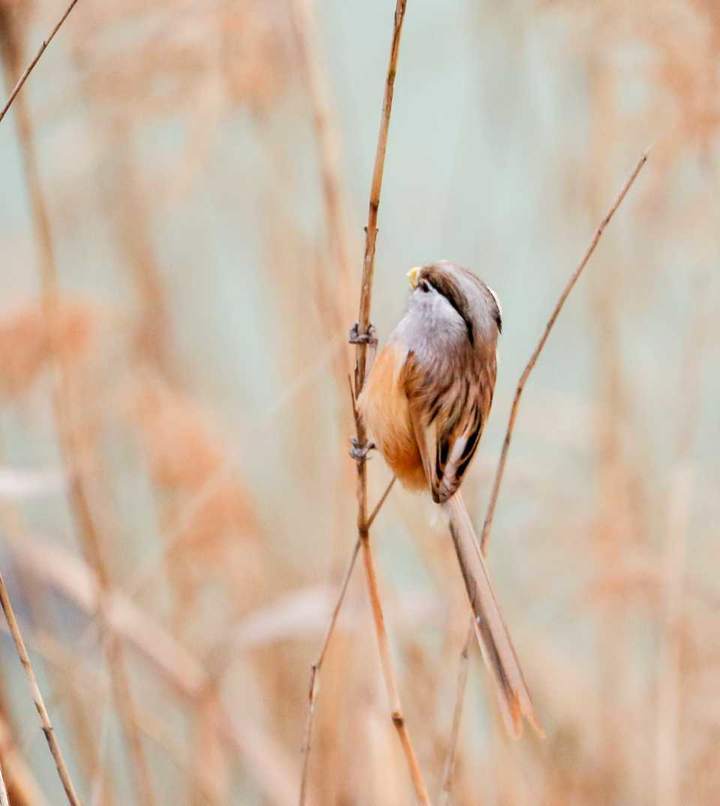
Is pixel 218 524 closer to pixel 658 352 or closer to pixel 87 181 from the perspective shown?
pixel 87 181

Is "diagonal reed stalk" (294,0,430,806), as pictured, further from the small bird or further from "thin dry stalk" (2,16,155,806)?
"thin dry stalk" (2,16,155,806)

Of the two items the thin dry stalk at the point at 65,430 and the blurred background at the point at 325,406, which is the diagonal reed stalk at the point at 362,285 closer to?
the blurred background at the point at 325,406

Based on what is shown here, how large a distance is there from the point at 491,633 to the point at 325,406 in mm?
1192

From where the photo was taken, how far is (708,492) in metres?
2.03

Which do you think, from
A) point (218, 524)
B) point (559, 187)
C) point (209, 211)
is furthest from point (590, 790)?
point (209, 211)

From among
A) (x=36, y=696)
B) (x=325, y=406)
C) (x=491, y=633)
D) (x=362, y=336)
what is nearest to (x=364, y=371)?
(x=362, y=336)

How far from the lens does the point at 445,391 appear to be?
1043 mm

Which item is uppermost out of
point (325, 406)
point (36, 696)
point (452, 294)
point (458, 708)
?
point (325, 406)

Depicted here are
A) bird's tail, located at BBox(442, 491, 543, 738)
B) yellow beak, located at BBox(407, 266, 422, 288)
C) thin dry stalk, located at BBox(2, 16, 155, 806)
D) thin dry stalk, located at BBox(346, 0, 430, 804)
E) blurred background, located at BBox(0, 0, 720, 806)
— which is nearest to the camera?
thin dry stalk, located at BBox(346, 0, 430, 804)

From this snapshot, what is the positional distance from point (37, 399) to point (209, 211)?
58 centimetres

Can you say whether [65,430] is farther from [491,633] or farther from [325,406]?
[325,406]

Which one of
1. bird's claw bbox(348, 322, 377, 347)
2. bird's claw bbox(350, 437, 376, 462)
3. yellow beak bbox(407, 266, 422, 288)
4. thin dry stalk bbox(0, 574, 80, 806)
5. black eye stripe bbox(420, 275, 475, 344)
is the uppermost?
yellow beak bbox(407, 266, 422, 288)

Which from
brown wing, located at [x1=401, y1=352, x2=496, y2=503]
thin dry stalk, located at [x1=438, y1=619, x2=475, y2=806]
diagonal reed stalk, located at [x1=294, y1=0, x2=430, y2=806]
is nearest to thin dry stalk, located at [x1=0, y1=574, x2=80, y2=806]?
diagonal reed stalk, located at [x1=294, y1=0, x2=430, y2=806]

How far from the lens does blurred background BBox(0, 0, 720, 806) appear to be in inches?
55.6
